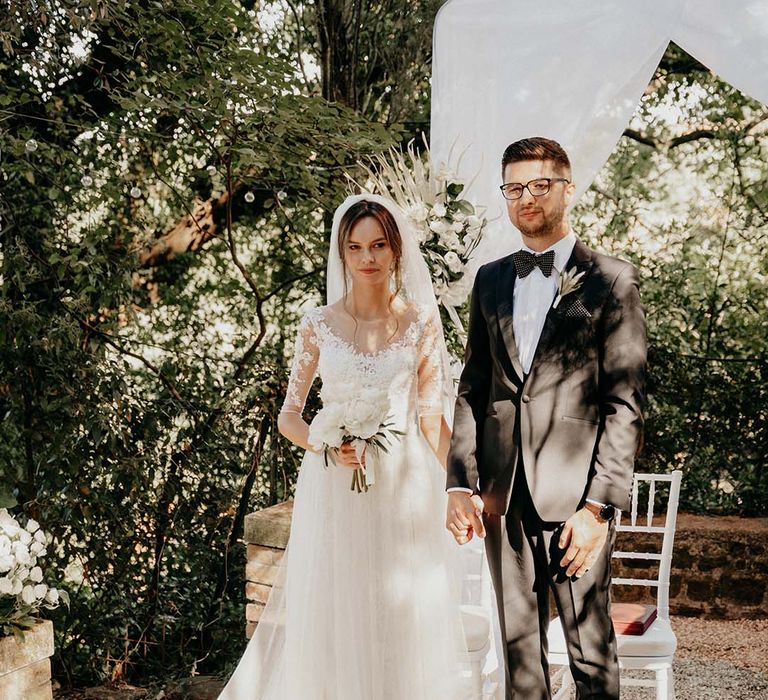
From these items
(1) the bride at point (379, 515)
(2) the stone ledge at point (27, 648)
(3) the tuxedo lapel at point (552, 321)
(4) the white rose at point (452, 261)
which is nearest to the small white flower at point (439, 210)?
(4) the white rose at point (452, 261)

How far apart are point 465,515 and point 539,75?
196 centimetres

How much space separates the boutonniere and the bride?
69cm

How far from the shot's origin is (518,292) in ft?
7.59

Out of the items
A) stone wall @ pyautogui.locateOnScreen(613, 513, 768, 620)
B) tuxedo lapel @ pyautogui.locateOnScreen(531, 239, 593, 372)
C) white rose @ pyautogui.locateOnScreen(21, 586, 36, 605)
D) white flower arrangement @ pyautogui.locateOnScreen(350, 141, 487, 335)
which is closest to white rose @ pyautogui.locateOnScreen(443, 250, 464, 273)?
white flower arrangement @ pyautogui.locateOnScreen(350, 141, 487, 335)

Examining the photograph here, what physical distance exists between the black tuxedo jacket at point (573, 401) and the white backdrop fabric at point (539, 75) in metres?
1.34

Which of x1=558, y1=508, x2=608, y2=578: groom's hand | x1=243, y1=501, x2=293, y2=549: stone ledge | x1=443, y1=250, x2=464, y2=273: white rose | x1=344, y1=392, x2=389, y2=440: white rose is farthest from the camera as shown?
x1=243, y1=501, x2=293, y2=549: stone ledge

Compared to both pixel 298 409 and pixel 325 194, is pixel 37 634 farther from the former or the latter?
pixel 325 194

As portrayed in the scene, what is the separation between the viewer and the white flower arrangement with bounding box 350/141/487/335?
329 centimetres

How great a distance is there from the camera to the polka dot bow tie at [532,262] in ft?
7.39

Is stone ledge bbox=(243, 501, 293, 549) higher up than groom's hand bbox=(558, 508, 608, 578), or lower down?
higher up

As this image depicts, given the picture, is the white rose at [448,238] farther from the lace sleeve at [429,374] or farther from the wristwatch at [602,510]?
the wristwatch at [602,510]

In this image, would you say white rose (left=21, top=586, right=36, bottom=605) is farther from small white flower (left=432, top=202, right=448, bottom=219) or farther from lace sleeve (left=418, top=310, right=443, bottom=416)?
small white flower (left=432, top=202, right=448, bottom=219)

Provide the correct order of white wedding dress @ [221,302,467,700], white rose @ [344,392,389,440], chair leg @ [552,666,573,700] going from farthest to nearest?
chair leg @ [552,666,573,700], white wedding dress @ [221,302,467,700], white rose @ [344,392,389,440]

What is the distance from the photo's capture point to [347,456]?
8.55 feet
